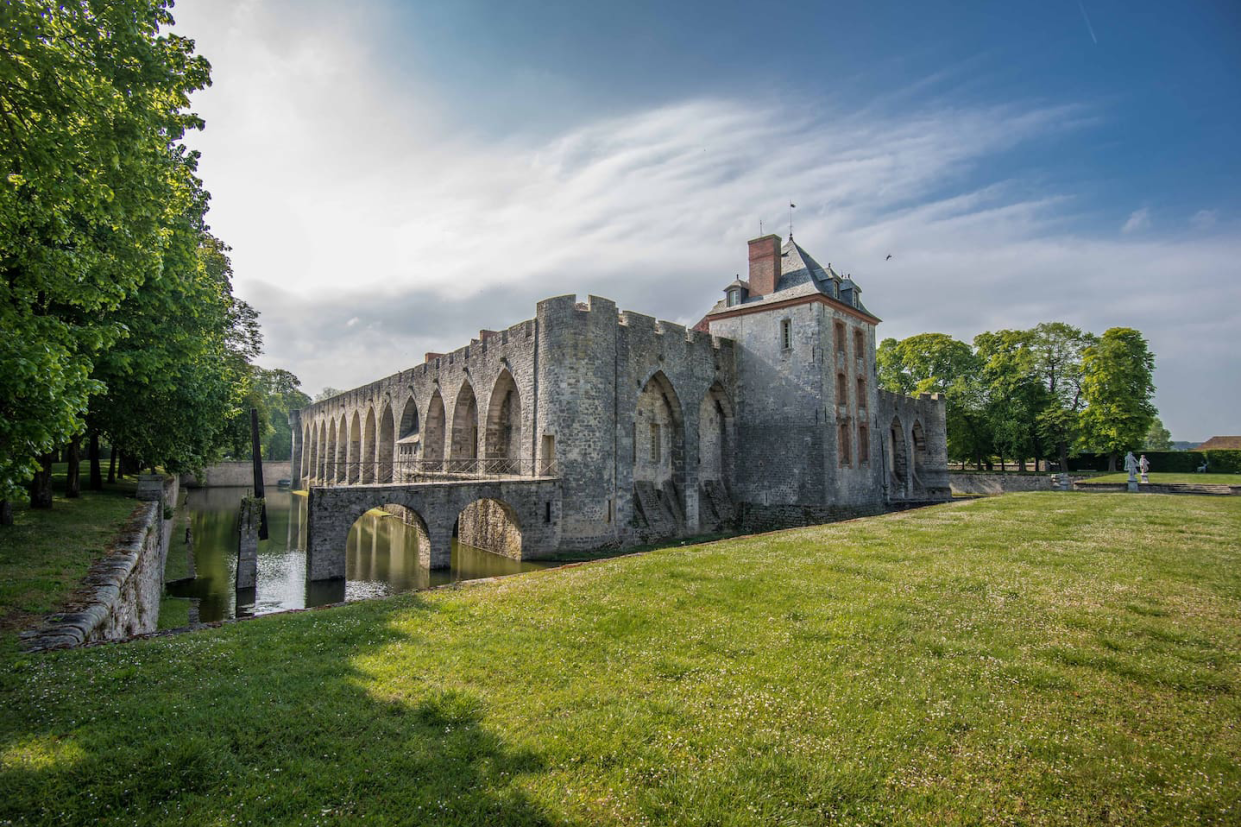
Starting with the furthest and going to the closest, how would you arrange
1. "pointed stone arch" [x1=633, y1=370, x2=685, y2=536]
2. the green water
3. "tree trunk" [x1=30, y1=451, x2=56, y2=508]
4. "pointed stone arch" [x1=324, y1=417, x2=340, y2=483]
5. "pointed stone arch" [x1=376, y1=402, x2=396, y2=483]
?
"pointed stone arch" [x1=324, y1=417, x2=340, y2=483] → "pointed stone arch" [x1=376, y1=402, x2=396, y2=483] → "pointed stone arch" [x1=633, y1=370, x2=685, y2=536] → the green water → "tree trunk" [x1=30, y1=451, x2=56, y2=508]

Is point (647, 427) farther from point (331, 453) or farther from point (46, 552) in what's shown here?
point (331, 453)

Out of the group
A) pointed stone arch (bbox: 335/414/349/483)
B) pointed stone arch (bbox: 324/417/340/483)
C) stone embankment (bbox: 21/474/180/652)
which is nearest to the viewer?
stone embankment (bbox: 21/474/180/652)

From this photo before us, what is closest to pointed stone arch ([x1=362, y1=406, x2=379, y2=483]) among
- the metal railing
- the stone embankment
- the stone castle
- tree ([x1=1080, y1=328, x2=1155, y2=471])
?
the metal railing

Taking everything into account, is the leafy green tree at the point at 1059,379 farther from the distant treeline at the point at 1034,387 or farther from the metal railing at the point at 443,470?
the metal railing at the point at 443,470

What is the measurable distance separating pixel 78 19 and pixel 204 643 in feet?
22.1

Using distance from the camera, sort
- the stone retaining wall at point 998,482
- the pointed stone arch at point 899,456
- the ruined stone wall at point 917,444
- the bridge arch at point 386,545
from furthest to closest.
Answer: the ruined stone wall at point 917,444 → the pointed stone arch at point 899,456 → the stone retaining wall at point 998,482 → the bridge arch at point 386,545

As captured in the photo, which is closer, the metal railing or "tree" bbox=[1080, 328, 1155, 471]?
the metal railing

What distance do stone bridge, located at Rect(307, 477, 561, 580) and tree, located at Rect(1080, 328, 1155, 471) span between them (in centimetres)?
3351

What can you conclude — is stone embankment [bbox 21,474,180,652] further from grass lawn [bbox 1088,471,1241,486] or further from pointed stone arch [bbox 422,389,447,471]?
grass lawn [bbox 1088,471,1241,486]

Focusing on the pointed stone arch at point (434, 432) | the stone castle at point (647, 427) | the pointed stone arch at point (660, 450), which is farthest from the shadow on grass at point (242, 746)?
the pointed stone arch at point (434, 432)

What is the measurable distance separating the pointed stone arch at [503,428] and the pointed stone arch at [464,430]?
246cm

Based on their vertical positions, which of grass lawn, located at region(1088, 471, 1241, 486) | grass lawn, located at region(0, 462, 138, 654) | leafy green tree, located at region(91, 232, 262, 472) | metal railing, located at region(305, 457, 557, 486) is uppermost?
leafy green tree, located at region(91, 232, 262, 472)

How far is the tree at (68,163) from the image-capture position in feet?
16.7

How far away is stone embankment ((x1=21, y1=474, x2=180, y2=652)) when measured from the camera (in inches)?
209
